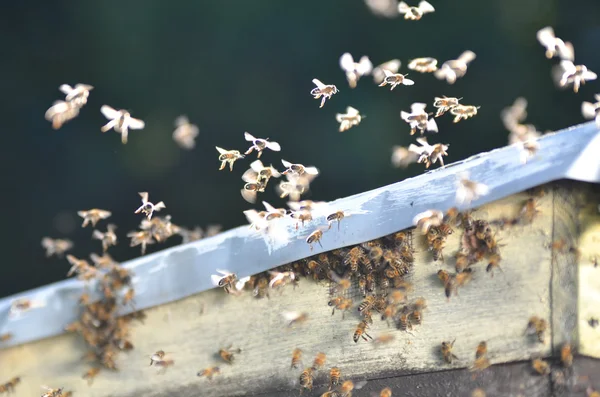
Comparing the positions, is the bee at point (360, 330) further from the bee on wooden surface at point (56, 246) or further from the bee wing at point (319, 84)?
the bee on wooden surface at point (56, 246)

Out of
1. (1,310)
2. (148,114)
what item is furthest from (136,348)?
(148,114)

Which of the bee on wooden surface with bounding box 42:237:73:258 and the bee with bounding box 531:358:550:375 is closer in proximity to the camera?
the bee with bounding box 531:358:550:375

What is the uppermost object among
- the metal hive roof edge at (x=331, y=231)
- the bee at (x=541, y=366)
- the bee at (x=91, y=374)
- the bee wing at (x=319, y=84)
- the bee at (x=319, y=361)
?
the bee wing at (x=319, y=84)

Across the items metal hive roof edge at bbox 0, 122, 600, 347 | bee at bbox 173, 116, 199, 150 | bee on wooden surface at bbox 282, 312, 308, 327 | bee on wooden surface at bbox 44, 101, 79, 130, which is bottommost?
bee on wooden surface at bbox 282, 312, 308, 327

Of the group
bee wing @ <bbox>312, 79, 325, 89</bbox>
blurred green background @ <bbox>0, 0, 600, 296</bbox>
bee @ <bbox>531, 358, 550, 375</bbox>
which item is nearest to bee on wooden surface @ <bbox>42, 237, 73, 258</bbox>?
blurred green background @ <bbox>0, 0, 600, 296</bbox>

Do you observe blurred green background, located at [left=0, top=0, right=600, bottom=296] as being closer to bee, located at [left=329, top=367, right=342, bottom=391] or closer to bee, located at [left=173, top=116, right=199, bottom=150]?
bee, located at [left=173, top=116, right=199, bottom=150]

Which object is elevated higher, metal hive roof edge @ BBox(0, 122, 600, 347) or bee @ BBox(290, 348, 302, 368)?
metal hive roof edge @ BBox(0, 122, 600, 347)

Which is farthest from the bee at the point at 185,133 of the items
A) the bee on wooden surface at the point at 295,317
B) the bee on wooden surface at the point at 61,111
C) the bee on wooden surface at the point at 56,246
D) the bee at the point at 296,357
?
the bee at the point at 296,357
